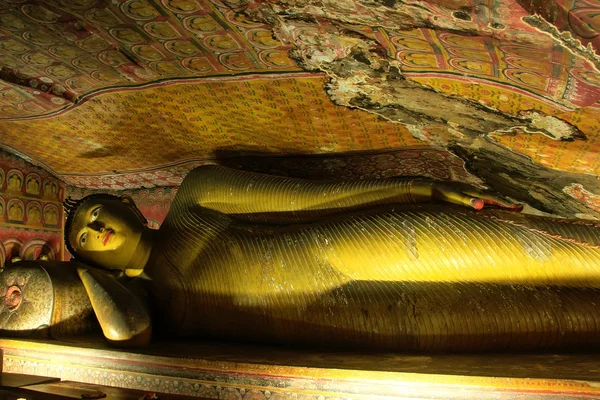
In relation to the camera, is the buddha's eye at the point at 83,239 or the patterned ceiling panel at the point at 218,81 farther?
the buddha's eye at the point at 83,239

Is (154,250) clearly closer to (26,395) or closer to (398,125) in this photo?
(26,395)

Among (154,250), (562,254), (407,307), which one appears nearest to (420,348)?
(407,307)

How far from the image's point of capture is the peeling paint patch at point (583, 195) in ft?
12.9

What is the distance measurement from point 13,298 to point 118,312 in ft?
2.51

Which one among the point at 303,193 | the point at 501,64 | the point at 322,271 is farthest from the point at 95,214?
the point at 501,64

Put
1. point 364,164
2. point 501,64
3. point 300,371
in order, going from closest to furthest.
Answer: point 300,371 < point 501,64 < point 364,164

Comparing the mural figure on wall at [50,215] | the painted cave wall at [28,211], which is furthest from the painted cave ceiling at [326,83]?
the mural figure on wall at [50,215]

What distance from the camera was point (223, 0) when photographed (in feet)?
9.83

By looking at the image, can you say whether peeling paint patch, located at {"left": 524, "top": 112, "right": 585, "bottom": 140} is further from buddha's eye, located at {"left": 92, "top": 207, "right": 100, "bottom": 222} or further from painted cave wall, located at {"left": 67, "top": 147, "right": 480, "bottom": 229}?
buddha's eye, located at {"left": 92, "top": 207, "right": 100, "bottom": 222}

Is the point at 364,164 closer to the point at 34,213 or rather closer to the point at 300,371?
the point at 300,371

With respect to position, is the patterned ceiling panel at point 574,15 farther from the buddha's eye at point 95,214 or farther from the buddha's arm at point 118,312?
the buddha's eye at point 95,214

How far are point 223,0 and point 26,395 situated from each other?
2188 mm

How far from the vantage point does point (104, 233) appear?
3.97 m

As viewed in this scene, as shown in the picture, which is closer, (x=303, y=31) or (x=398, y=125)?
(x=303, y=31)
